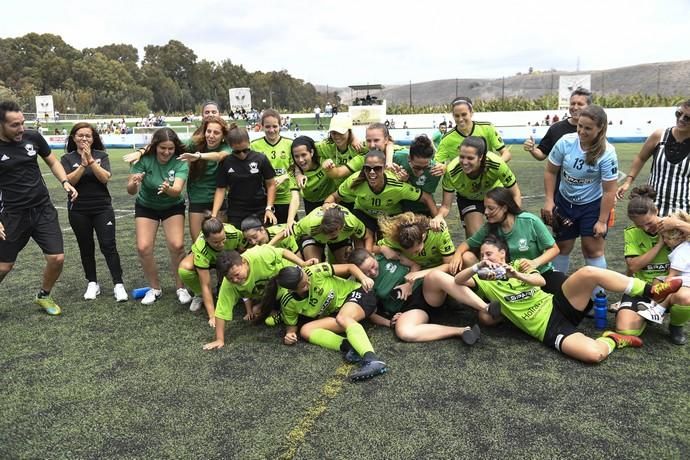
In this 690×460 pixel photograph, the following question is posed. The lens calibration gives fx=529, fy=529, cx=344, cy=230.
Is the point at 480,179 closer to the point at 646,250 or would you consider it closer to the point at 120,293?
the point at 646,250

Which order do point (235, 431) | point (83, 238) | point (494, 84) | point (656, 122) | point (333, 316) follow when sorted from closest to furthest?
point (235, 431) < point (333, 316) < point (83, 238) < point (656, 122) < point (494, 84)

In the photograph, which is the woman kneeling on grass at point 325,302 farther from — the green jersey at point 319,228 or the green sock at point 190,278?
the green sock at point 190,278

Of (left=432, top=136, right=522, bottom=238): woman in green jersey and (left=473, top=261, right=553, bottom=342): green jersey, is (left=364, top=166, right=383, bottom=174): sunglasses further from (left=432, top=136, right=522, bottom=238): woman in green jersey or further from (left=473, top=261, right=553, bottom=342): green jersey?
(left=473, top=261, right=553, bottom=342): green jersey

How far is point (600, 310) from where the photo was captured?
446cm

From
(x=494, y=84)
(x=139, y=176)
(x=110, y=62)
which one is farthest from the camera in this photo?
(x=494, y=84)

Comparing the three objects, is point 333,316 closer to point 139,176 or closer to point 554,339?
point 554,339

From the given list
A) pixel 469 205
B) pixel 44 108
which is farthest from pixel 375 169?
pixel 44 108

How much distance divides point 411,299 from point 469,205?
1.33m

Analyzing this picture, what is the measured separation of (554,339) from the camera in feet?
13.4

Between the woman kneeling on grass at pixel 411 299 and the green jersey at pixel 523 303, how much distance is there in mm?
156

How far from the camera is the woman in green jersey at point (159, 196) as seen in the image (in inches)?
211

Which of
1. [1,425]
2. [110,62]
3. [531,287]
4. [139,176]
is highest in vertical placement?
[110,62]

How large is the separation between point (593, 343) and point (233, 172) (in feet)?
12.0

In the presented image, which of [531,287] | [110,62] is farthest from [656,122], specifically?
[110,62]
